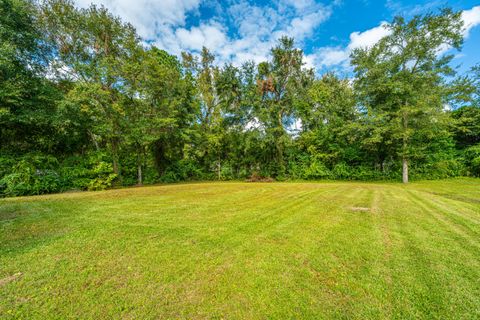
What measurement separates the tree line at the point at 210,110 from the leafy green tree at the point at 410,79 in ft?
0.25

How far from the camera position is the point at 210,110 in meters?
19.5

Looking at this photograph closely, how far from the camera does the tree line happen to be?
1020cm

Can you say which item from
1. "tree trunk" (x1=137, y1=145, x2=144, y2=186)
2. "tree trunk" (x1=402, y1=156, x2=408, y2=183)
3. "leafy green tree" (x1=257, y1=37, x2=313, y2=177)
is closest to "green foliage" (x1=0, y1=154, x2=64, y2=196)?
"tree trunk" (x1=137, y1=145, x2=144, y2=186)

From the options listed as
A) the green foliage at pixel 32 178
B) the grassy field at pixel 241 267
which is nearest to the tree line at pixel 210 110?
the green foliage at pixel 32 178

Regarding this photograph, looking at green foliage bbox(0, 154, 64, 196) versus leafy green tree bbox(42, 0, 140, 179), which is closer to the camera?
green foliage bbox(0, 154, 64, 196)

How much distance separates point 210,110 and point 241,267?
18.4m

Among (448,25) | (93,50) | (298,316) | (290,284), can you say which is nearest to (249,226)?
(290,284)

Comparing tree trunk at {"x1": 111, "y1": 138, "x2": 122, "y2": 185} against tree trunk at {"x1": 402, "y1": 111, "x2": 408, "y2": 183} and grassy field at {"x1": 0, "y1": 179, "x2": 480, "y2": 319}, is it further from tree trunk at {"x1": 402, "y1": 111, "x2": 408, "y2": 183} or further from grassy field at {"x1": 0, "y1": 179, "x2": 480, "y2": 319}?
tree trunk at {"x1": 402, "y1": 111, "x2": 408, "y2": 183}

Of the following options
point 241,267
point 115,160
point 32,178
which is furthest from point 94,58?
point 241,267

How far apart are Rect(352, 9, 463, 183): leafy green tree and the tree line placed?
8 centimetres

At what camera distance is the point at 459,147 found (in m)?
14.9

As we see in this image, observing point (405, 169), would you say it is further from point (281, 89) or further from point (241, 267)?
point (241, 267)

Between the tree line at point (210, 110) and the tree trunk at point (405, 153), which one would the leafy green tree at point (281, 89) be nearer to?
the tree line at point (210, 110)

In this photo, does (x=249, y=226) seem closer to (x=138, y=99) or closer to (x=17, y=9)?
(x=138, y=99)
